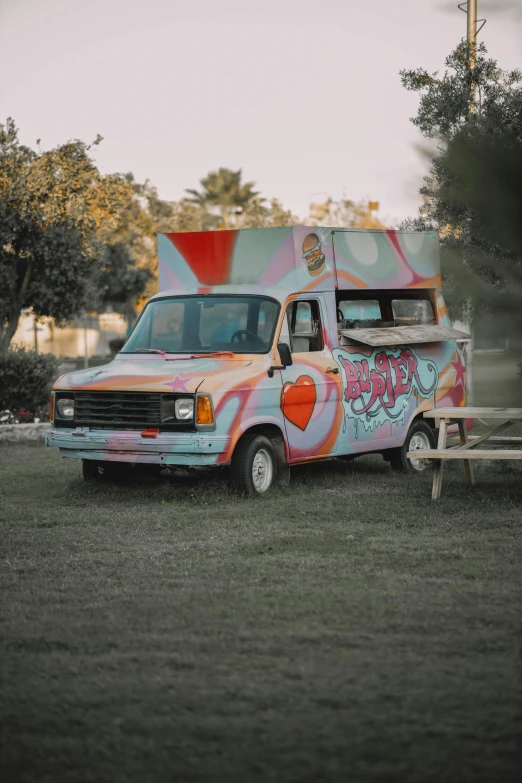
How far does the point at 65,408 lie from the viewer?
10164 millimetres

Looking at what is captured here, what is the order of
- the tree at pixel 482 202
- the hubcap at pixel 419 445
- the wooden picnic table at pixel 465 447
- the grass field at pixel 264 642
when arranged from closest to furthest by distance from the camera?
1. the tree at pixel 482 202
2. the grass field at pixel 264 642
3. the wooden picnic table at pixel 465 447
4. the hubcap at pixel 419 445

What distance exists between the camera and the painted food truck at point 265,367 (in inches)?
375

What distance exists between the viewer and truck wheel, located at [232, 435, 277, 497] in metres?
9.66

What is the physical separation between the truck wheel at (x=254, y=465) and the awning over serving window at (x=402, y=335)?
157 centimetres

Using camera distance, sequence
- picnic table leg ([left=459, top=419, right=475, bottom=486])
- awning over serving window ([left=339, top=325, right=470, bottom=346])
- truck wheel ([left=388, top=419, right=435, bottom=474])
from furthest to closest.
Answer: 1. truck wheel ([left=388, top=419, right=435, bottom=474])
2. awning over serving window ([left=339, top=325, right=470, bottom=346])
3. picnic table leg ([left=459, top=419, right=475, bottom=486])

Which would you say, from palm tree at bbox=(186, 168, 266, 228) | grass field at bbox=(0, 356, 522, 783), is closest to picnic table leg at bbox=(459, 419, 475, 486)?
grass field at bbox=(0, 356, 522, 783)

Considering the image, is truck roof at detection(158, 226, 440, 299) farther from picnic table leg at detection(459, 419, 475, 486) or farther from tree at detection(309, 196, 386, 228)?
tree at detection(309, 196, 386, 228)

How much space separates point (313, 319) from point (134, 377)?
2.04m

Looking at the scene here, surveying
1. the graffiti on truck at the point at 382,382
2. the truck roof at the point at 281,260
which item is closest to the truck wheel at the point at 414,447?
the graffiti on truck at the point at 382,382

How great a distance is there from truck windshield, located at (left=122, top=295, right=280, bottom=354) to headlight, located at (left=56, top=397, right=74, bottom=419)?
0.89 meters

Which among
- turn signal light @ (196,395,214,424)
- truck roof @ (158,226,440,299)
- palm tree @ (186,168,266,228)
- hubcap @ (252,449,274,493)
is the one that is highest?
palm tree @ (186,168,266,228)

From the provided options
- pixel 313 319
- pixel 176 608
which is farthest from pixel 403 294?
pixel 176 608

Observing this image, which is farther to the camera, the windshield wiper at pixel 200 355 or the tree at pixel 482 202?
the windshield wiper at pixel 200 355

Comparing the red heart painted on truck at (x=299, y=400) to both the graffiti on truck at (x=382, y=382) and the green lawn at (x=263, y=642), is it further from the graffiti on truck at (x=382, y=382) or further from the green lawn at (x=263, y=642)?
the green lawn at (x=263, y=642)
